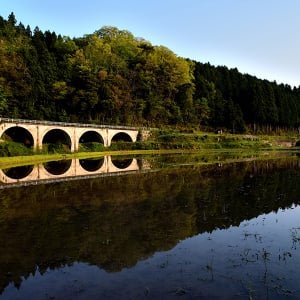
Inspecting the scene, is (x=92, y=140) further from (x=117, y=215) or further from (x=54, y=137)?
(x=117, y=215)

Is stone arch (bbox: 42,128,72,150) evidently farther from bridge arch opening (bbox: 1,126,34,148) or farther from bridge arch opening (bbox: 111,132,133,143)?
bridge arch opening (bbox: 111,132,133,143)

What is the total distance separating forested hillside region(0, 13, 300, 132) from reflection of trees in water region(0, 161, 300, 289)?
3446 cm

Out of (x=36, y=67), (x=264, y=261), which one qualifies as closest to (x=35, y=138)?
(x=36, y=67)

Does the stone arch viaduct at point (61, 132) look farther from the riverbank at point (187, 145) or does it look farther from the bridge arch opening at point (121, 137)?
the riverbank at point (187, 145)

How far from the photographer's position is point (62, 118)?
61125mm

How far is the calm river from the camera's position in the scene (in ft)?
25.9

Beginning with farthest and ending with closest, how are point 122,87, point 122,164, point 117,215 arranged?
point 122,87
point 122,164
point 117,215

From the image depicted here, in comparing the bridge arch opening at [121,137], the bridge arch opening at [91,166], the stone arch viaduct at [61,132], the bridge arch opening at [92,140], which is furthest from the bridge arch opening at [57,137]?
the bridge arch opening at [91,166]

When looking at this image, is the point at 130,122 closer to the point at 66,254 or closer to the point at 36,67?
the point at 36,67

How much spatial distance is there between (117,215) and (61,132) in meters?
44.7

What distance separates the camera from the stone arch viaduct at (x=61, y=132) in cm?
4723

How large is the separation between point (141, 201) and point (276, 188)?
29.5 feet

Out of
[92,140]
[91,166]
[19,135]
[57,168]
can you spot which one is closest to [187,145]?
[92,140]

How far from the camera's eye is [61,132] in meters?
56.8
